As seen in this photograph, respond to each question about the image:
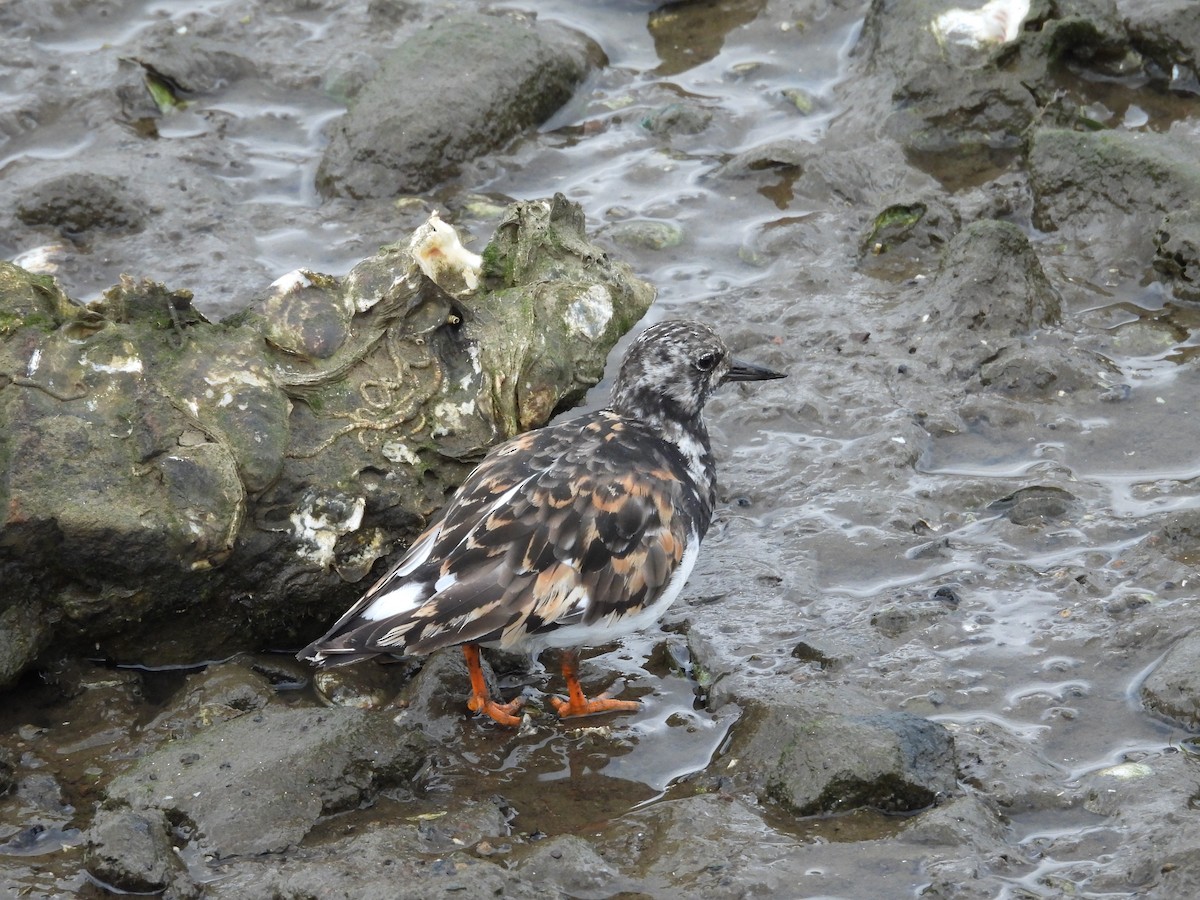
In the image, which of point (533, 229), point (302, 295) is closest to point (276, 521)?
point (302, 295)

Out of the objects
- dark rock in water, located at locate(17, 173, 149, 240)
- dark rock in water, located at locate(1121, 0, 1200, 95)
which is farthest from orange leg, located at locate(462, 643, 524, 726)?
dark rock in water, located at locate(1121, 0, 1200, 95)

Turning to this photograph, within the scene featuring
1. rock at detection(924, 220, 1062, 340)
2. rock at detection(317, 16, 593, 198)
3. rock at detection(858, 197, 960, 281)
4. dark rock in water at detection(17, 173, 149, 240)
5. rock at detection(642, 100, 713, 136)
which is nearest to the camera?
rock at detection(924, 220, 1062, 340)

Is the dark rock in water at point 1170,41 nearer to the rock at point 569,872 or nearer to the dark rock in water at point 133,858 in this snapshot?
the rock at point 569,872

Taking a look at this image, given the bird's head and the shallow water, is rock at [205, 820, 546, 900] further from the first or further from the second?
the bird's head

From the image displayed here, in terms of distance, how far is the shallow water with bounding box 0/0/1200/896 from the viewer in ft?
16.5

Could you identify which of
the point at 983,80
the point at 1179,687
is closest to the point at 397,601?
the point at 1179,687

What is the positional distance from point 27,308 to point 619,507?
2.18 meters

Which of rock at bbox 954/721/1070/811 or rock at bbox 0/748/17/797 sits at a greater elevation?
rock at bbox 954/721/1070/811

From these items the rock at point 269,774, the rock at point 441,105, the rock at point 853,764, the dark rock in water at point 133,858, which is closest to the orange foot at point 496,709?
the rock at point 269,774

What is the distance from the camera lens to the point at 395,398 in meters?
5.52

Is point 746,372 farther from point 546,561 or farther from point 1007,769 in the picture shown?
point 1007,769

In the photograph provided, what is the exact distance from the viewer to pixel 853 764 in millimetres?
4602

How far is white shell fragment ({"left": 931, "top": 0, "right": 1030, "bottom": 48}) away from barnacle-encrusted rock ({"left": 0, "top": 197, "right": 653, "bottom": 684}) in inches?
137

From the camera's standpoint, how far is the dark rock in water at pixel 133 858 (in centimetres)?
439
